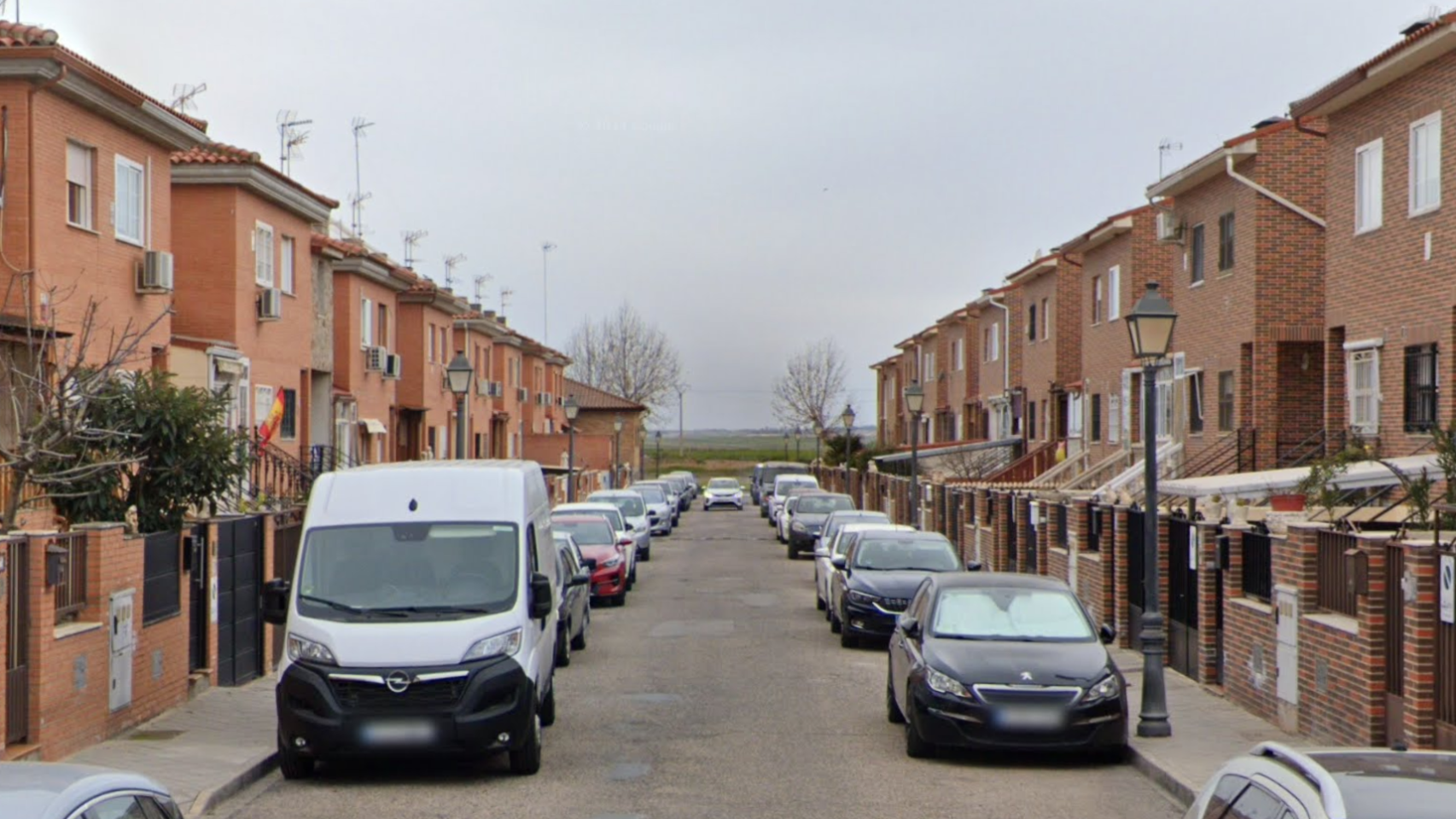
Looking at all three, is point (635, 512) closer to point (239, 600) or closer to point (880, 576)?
point (880, 576)

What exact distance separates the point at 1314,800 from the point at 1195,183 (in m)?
26.8

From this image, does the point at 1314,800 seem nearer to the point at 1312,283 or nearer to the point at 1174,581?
the point at 1174,581

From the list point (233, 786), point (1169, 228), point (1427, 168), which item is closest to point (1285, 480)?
point (1427, 168)

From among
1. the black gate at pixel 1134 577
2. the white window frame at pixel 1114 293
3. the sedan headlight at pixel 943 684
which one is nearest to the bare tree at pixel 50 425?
the sedan headlight at pixel 943 684

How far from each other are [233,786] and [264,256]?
20401mm

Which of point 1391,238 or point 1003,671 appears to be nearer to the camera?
point 1003,671

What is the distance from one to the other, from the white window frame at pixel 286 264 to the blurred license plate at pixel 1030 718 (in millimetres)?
22432

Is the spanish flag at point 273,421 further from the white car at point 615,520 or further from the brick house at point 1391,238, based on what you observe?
the brick house at point 1391,238

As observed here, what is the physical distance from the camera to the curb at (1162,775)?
11.3m

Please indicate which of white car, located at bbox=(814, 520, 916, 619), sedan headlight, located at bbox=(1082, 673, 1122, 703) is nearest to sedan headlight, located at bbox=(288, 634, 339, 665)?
sedan headlight, located at bbox=(1082, 673, 1122, 703)

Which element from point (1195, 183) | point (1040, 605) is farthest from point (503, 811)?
point (1195, 183)

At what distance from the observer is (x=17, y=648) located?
11.5 metres

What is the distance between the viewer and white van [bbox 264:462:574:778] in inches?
469

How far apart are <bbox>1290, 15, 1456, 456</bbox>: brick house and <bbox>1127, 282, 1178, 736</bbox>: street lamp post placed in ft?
23.4
